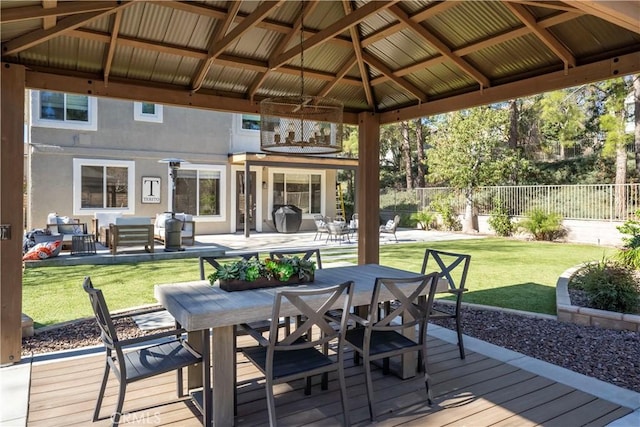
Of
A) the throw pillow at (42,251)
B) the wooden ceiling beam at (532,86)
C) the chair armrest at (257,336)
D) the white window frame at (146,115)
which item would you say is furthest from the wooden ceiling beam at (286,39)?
the white window frame at (146,115)

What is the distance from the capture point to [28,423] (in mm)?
2645

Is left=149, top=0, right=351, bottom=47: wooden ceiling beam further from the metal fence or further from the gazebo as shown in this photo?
the metal fence

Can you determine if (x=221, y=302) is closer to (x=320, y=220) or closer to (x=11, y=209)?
(x=11, y=209)

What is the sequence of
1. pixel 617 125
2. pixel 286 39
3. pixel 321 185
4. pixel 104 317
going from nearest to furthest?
pixel 104 317 < pixel 286 39 < pixel 617 125 < pixel 321 185

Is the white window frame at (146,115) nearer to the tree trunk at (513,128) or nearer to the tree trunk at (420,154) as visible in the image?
the tree trunk at (420,154)

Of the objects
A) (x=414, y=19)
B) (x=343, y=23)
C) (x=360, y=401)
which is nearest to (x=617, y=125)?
(x=414, y=19)

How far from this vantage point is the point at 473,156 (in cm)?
1641

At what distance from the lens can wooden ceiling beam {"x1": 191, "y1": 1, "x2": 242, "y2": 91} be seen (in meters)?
3.89

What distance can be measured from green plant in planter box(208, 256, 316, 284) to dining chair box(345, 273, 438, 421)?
58cm

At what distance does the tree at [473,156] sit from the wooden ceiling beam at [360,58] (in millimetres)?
11428

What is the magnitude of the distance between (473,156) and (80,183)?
13550mm

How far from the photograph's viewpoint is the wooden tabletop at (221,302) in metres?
2.52

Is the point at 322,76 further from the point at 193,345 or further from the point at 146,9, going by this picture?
the point at 193,345

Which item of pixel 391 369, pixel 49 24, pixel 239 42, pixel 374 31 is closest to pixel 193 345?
pixel 391 369
